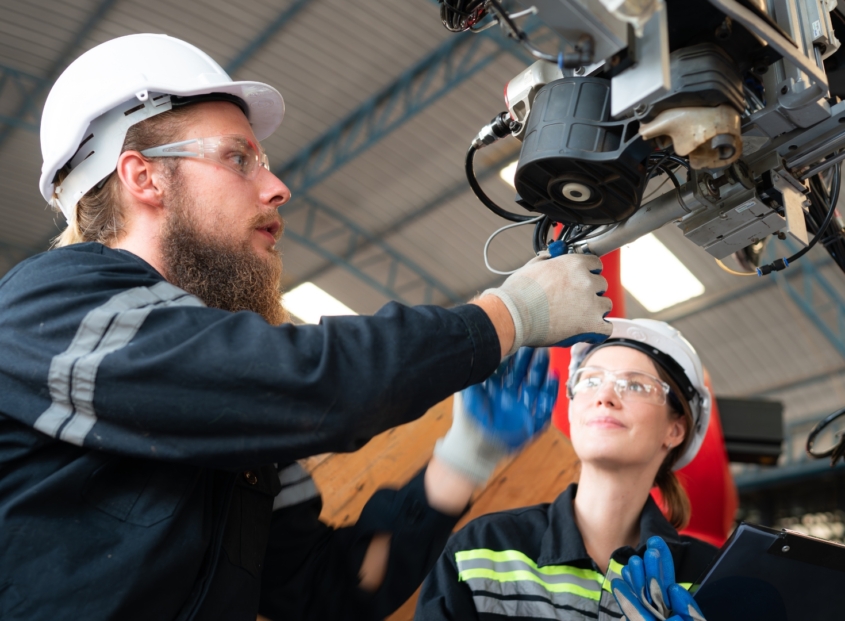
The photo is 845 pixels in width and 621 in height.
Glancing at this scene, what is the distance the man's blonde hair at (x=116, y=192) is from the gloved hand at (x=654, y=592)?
1353mm

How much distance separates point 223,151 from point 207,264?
0.27 metres

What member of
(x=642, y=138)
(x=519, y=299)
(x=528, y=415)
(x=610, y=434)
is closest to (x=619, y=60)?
(x=642, y=138)

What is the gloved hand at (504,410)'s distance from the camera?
1.63 metres

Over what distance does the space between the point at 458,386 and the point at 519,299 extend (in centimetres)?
21

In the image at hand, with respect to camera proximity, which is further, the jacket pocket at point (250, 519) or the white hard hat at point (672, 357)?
the white hard hat at point (672, 357)

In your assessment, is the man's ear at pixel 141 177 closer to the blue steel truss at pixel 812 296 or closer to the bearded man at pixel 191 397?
the bearded man at pixel 191 397

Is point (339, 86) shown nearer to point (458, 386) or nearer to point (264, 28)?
point (264, 28)

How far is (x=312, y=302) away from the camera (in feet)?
48.1

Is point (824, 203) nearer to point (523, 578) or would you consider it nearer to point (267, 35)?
point (523, 578)

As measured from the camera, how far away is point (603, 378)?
8.43ft

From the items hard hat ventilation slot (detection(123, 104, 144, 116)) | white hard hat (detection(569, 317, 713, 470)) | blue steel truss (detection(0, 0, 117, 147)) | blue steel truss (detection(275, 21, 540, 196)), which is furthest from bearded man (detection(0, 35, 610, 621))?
blue steel truss (detection(0, 0, 117, 147))

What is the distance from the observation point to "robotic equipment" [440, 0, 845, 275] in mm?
1186

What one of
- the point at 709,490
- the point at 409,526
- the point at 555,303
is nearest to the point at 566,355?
the point at 709,490

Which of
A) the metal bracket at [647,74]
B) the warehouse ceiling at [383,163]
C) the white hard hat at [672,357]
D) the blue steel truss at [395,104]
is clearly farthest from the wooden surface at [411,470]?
the warehouse ceiling at [383,163]
